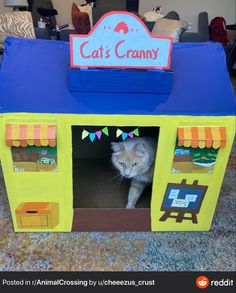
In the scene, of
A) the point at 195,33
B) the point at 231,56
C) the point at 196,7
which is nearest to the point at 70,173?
the point at 195,33

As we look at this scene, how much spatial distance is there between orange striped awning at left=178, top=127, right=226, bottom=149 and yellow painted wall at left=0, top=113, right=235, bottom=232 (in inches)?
0.8

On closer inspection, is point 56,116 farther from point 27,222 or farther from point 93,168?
point 93,168

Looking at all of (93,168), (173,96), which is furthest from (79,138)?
(173,96)

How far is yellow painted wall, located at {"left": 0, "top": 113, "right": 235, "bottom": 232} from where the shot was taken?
33.7 inches

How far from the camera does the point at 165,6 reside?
395cm

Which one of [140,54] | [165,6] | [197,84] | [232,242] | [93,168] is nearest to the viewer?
[140,54]

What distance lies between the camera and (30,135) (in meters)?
0.83

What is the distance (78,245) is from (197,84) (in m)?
0.72

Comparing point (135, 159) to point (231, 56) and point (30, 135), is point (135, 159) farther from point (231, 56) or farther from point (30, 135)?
point (231, 56)

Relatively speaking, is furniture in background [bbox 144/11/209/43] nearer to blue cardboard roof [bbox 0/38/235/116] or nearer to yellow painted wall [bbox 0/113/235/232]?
blue cardboard roof [bbox 0/38/235/116]


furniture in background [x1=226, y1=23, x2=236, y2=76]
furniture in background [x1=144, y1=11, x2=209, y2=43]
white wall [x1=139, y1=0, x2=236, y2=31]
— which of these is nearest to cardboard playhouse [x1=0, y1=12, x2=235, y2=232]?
furniture in background [x1=144, y1=11, x2=209, y2=43]

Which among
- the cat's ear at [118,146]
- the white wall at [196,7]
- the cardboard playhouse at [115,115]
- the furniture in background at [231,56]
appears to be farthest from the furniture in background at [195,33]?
the cat's ear at [118,146]

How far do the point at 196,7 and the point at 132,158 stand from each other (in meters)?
3.70
